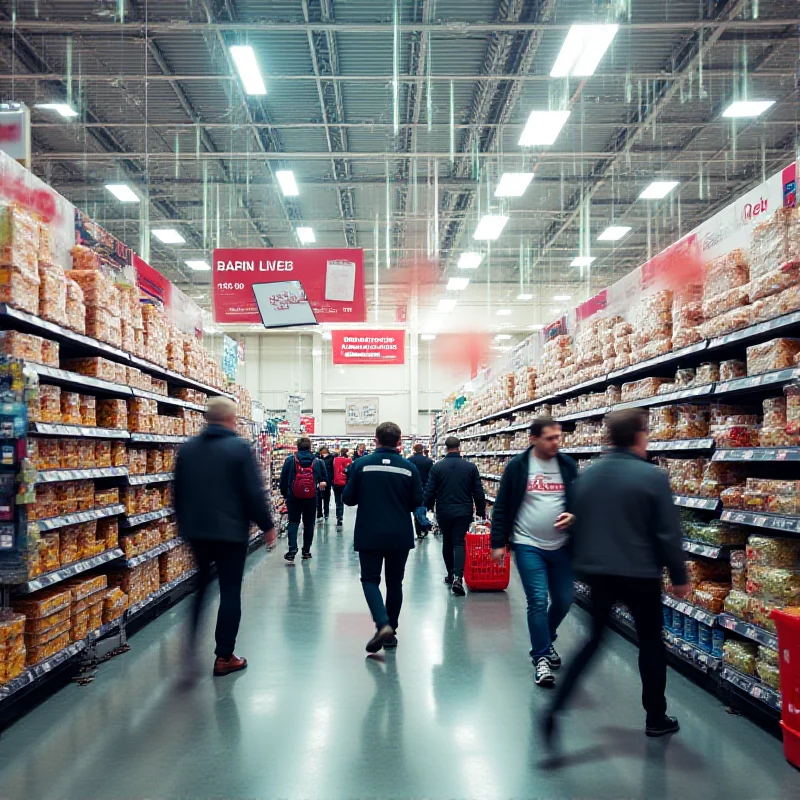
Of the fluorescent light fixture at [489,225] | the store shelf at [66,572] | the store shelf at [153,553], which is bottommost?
the store shelf at [153,553]

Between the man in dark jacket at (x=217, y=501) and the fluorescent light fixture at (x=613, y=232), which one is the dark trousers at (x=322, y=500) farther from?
Result: the man in dark jacket at (x=217, y=501)

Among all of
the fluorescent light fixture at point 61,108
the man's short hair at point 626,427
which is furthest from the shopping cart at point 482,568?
the fluorescent light fixture at point 61,108

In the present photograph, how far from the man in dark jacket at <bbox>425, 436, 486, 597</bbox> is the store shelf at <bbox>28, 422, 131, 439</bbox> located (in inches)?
114

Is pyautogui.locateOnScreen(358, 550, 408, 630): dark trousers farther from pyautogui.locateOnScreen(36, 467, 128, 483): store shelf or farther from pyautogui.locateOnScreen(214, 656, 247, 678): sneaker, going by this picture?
pyautogui.locateOnScreen(36, 467, 128, 483): store shelf

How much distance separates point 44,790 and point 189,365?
5122mm

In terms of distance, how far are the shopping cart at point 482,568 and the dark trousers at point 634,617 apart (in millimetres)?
3925

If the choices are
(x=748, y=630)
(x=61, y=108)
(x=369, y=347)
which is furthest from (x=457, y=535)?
(x=61, y=108)

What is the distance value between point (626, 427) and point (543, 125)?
7.94m

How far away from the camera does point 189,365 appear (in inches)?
300

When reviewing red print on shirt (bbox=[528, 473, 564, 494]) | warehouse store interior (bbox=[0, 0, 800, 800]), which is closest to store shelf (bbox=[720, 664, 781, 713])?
warehouse store interior (bbox=[0, 0, 800, 800])

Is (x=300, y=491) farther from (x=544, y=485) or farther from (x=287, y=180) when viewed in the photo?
(x=287, y=180)

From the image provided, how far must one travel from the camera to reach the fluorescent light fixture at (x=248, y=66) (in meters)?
8.68

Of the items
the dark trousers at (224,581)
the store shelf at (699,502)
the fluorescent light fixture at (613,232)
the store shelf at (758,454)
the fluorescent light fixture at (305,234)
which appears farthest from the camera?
the fluorescent light fixture at (613,232)

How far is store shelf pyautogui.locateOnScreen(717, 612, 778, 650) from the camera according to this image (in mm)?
3487
